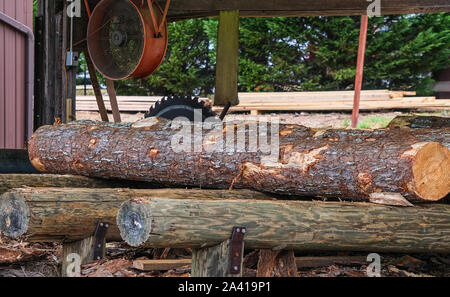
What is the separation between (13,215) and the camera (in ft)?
11.4

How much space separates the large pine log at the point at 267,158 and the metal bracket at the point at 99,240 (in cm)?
85

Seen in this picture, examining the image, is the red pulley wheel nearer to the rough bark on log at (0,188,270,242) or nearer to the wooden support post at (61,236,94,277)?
the rough bark on log at (0,188,270,242)

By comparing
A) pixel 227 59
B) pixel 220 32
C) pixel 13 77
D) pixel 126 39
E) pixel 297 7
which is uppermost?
pixel 297 7

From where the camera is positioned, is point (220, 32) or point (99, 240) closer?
point (99, 240)

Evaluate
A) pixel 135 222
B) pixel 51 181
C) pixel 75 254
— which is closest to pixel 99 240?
pixel 75 254

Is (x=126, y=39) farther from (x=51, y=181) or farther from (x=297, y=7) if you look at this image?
(x=51, y=181)

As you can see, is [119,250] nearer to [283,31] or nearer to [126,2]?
[126,2]

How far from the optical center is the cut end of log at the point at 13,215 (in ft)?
11.2

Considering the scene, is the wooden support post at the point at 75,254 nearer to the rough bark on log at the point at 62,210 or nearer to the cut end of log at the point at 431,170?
the rough bark on log at the point at 62,210

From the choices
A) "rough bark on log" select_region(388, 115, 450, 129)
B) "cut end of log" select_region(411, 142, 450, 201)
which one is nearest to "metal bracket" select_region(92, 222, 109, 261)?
"cut end of log" select_region(411, 142, 450, 201)

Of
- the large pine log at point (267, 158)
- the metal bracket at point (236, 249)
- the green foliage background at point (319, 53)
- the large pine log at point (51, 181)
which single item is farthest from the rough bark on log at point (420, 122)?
the green foliage background at point (319, 53)

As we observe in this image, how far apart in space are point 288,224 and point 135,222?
89 centimetres

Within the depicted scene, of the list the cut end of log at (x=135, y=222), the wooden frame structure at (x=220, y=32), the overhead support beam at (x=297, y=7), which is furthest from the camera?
the wooden frame structure at (x=220, y=32)

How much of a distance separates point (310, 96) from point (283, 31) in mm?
2247
